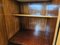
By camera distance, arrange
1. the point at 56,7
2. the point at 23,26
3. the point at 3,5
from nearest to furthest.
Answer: the point at 3,5, the point at 56,7, the point at 23,26

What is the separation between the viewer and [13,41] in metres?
1.43

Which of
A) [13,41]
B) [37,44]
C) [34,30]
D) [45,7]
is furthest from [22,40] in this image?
[45,7]

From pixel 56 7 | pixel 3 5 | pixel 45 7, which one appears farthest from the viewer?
pixel 45 7

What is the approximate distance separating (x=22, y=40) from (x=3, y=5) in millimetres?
655

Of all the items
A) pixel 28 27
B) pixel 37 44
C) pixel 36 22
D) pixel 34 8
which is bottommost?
pixel 37 44

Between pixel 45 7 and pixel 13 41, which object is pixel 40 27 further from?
pixel 13 41

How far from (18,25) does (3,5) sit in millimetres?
711

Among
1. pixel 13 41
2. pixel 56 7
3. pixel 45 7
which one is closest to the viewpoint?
pixel 13 41

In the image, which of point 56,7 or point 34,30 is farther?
point 34,30

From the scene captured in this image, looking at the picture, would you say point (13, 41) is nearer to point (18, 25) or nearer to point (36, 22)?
point (18, 25)

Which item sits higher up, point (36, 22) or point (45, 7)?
point (45, 7)

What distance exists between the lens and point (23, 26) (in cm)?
194

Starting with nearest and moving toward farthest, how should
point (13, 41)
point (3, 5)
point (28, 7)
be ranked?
point (3, 5) → point (13, 41) → point (28, 7)

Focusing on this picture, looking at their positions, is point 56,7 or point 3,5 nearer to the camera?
point 3,5
